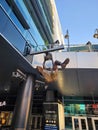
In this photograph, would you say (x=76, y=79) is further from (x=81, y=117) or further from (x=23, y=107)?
(x=81, y=117)

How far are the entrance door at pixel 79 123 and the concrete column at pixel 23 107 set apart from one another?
20.1ft

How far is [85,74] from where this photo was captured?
8195 millimetres

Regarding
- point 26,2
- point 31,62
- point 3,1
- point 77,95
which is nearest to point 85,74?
point 31,62

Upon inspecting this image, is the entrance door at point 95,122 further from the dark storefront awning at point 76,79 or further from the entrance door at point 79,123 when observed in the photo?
the dark storefront awning at point 76,79

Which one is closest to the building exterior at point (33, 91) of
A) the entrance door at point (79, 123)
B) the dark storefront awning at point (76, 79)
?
the entrance door at point (79, 123)

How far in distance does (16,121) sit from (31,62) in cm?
342

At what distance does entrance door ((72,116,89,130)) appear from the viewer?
37.6 feet

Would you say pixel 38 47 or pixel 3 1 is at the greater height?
pixel 3 1

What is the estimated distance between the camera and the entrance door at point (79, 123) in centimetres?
1145

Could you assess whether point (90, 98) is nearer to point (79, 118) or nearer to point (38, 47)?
point (79, 118)

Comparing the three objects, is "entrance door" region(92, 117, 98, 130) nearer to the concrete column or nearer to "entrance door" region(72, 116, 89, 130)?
"entrance door" region(72, 116, 89, 130)

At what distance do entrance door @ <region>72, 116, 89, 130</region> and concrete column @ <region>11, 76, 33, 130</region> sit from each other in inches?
241

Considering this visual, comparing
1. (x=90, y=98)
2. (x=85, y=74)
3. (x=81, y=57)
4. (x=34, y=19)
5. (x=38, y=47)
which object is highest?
(x=34, y=19)

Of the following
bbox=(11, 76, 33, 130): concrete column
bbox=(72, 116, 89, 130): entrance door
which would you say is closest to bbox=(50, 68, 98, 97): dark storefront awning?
bbox=(11, 76, 33, 130): concrete column
